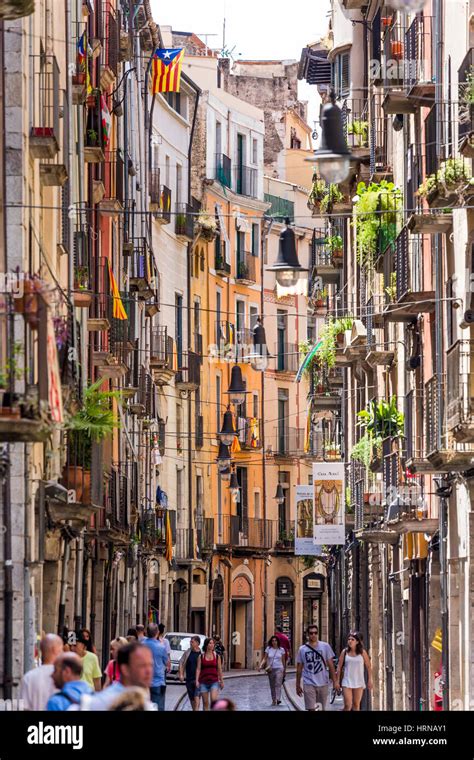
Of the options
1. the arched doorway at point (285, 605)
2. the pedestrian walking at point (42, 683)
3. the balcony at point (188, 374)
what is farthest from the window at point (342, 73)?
the arched doorway at point (285, 605)

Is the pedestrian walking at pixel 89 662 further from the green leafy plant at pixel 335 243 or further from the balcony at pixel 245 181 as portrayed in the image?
the balcony at pixel 245 181

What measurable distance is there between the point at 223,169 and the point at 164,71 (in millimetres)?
16471

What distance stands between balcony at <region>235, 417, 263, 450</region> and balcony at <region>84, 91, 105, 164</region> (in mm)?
37755

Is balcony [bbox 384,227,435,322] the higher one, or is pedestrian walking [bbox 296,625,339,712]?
balcony [bbox 384,227,435,322]

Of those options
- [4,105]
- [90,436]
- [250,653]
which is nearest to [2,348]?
[4,105]

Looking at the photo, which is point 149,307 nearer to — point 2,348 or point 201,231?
point 201,231

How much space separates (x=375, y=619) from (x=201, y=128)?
33248mm

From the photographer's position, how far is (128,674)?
11172 millimetres

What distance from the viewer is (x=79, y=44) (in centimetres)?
2983

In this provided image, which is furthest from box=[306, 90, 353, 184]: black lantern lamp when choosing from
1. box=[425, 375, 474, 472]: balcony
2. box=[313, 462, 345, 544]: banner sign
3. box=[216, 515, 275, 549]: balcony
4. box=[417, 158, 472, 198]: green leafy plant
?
box=[216, 515, 275, 549]: balcony

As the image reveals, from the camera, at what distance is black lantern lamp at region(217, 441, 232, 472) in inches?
2549

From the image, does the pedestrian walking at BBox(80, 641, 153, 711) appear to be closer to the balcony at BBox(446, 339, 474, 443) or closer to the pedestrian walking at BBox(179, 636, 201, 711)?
the balcony at BBox(446, 339, 474, 443)

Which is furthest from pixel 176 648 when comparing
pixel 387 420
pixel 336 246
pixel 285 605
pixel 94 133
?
pixel 285 605

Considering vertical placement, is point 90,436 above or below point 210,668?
above
